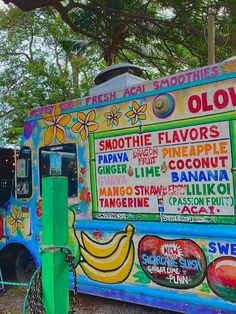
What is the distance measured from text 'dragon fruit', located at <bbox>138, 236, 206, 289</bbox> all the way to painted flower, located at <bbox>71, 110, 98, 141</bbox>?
4.57 ft

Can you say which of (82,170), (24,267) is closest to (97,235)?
(82,170)

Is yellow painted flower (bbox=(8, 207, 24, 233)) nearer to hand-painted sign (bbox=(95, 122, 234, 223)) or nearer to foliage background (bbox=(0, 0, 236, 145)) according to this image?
hand-painted sign (bbox=(95, 122, 234, 223))

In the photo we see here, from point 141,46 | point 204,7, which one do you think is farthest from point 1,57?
point 204,7

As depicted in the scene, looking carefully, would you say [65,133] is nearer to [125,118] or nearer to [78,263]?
[125,118]

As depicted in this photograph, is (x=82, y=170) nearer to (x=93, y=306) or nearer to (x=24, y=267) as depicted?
(x=93, y=306)

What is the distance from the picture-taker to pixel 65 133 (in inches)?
197

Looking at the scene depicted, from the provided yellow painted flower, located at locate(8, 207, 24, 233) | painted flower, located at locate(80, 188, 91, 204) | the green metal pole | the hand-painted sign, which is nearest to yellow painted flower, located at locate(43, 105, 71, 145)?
the hand-painted sign

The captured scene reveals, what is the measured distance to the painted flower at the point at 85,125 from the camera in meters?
4.71

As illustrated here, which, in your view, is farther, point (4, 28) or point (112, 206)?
point (4, 28)

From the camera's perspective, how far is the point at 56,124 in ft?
16.8

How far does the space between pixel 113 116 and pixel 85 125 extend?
438 mm

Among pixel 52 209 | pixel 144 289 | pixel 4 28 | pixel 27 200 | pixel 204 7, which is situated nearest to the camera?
pixel 52 209

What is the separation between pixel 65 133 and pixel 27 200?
3.74ft

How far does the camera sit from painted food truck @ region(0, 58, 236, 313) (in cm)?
Result: 364
